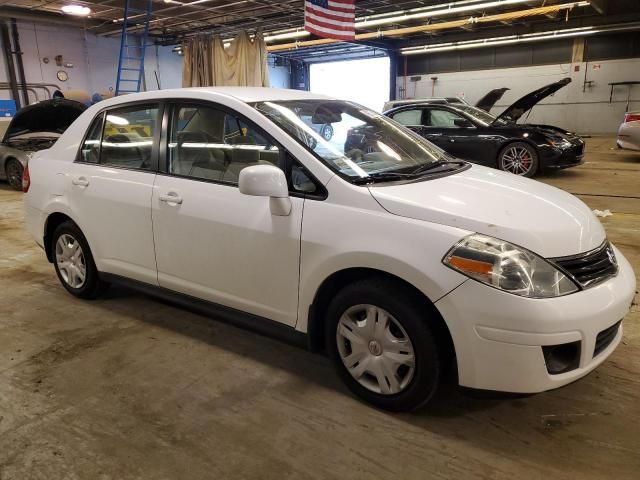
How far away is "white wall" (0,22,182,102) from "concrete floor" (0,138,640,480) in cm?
1298

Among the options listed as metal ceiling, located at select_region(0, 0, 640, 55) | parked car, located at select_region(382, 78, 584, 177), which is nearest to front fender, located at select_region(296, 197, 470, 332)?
parked car, located at select_region(382, 78, 584, 177)

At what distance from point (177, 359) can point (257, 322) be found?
574mm

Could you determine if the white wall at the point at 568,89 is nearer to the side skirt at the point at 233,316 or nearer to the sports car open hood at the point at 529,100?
the sports car open hood at the point at 529,100

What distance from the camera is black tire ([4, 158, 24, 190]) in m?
8.70

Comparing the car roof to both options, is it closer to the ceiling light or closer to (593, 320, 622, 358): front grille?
(593, 320, 622, 358): front grille

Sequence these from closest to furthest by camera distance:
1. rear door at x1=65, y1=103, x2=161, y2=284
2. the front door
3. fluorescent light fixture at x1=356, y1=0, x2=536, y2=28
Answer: the front door
rear door at x1=65, y1=103, x2=161, y2=284
fluorescent light fixture at x1=356, y1=0, x2=536, y2=28

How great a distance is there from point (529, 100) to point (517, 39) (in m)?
9.99

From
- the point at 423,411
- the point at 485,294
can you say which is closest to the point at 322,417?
the point at 423,411

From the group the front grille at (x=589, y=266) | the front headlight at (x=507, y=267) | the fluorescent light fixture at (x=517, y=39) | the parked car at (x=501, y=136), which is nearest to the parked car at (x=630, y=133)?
the parked car at (x=501, y=136)

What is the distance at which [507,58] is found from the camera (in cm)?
1839

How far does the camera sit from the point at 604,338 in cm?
201

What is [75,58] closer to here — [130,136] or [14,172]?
[14,172]

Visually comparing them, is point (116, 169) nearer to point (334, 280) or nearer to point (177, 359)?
point (177, 359)

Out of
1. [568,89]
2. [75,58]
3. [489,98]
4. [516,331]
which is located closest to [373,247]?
[516,331]
